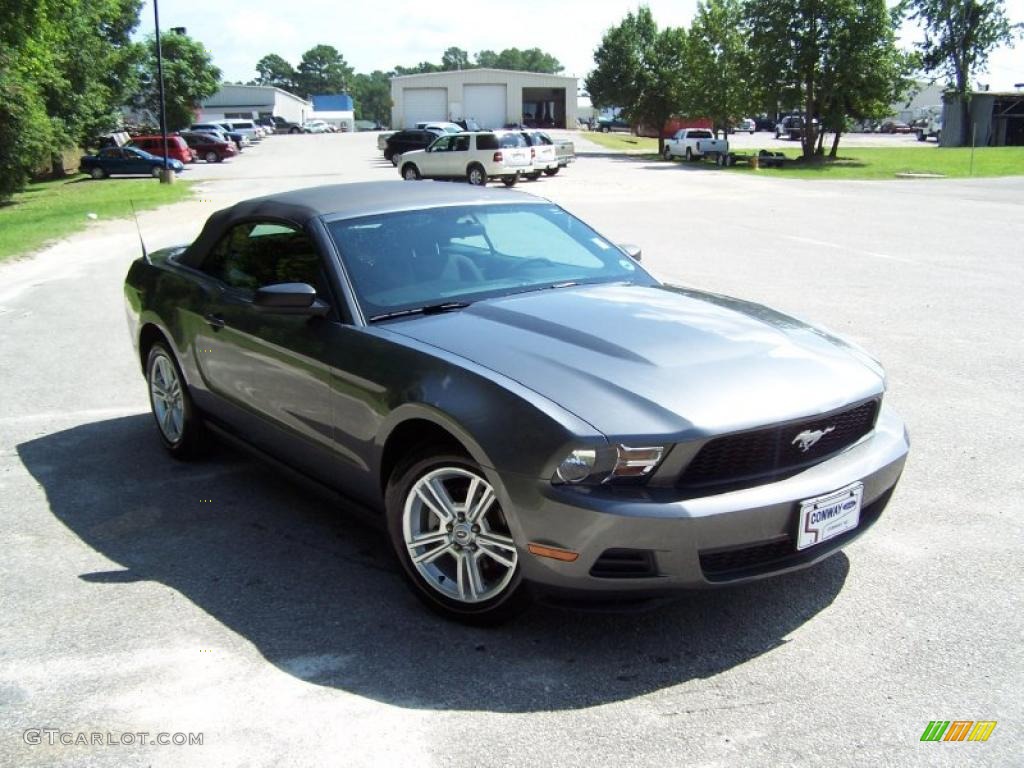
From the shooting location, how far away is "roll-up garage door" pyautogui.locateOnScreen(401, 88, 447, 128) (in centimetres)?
10069

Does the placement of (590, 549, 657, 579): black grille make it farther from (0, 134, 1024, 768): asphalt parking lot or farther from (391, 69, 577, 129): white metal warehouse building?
(391, 69, 577, 129): white metal warehouse building

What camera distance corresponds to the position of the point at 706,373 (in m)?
3.51

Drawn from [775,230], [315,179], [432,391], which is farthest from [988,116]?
[432,391]

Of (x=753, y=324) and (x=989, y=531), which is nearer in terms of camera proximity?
(x=753, y=324)

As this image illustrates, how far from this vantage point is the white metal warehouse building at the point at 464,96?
99.9 meters

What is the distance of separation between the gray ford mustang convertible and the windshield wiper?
0.01 m

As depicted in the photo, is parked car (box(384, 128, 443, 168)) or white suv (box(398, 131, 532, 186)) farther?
parked car (box(384, 128, 443, 168))

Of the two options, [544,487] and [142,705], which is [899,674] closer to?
[544,487]

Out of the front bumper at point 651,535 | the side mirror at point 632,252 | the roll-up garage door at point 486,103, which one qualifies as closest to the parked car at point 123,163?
the side mirror at point 632,252

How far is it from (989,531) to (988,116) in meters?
70.9

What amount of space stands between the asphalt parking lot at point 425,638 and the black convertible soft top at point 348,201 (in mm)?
1418

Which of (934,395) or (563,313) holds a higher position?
(563,313)

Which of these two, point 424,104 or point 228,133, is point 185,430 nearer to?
point 228,133

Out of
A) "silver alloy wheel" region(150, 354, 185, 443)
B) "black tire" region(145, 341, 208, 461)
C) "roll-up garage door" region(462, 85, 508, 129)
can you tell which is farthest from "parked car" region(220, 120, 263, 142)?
"black tire" region(145, 341, 208, 461)
